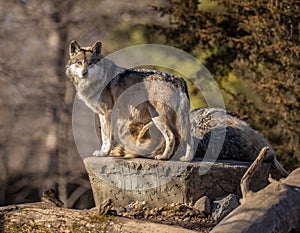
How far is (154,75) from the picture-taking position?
763cm

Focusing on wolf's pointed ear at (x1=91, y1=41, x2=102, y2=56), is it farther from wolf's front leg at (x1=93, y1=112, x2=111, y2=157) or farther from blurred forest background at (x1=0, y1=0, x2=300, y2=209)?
blurred forest background at (x1=0, y1=0, x2=300, y2=209)

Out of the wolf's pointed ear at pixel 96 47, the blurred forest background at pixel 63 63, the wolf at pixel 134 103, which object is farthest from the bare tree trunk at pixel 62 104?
the wolf's pointed ear at pixel 96 47

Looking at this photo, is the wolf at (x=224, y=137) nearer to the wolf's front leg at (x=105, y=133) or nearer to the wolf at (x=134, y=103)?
the wolf at (x=134, y=103)

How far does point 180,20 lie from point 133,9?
2174mm

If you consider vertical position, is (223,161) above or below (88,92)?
below

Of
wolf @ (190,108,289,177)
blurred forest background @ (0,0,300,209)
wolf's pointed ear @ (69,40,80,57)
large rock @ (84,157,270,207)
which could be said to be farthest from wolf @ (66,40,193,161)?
blurred forest background @ (0,0,300,209)

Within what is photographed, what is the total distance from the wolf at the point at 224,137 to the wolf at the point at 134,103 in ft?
1.53

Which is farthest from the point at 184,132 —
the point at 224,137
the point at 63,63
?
the point at 63,63

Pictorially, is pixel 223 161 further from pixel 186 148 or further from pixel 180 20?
pixel 180 20

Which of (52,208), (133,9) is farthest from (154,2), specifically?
(52,208)

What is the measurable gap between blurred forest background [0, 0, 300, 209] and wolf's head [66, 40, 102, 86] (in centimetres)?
651

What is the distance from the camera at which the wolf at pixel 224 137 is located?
8031mm

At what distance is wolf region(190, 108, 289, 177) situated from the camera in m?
8.03

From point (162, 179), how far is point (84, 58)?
1.46m
